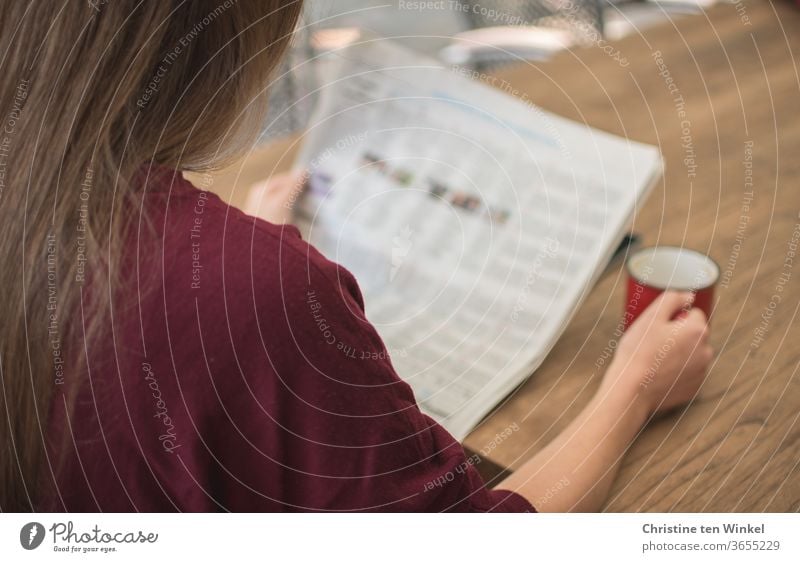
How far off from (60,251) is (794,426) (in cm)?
47

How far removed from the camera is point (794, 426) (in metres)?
0.62

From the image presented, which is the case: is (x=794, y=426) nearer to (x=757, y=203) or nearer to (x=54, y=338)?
(x=757, y=203)

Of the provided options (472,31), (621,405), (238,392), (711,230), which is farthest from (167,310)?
(472,31)

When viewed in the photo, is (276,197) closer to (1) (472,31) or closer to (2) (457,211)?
(2) (457,211)

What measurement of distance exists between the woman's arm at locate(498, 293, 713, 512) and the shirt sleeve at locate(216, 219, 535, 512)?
5 centimetres

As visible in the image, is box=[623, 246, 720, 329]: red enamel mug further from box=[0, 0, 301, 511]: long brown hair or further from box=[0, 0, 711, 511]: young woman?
box=[0, 0, 301, 511]: long brown hair

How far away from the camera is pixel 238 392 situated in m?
0.49

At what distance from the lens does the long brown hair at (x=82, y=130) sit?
474mm

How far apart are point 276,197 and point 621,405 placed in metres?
0.36

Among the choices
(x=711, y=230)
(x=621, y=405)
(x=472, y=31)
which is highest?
(x=472, y=31)

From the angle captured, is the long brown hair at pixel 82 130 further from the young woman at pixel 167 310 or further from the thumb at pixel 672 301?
the thumb at pixel 672 301

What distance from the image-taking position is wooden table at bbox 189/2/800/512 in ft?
1.98

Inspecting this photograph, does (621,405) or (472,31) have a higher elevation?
(472,31)
